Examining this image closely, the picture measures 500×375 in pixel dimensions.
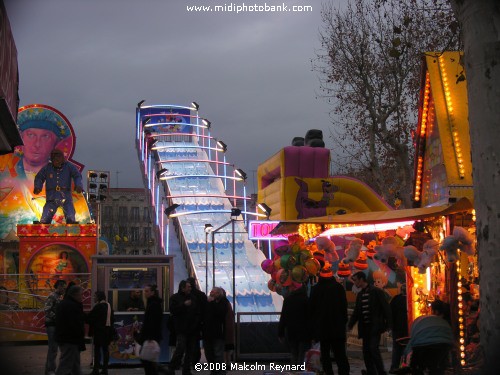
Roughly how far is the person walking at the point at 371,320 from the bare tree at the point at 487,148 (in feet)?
13.8

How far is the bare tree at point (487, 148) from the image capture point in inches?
299

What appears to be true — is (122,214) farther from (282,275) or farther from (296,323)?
(296,323)

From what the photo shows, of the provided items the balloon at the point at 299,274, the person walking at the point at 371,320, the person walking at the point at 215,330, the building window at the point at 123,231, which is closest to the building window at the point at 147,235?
the building window at the point at 123,231

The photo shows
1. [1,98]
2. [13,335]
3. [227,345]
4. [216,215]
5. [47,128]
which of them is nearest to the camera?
[1,98]

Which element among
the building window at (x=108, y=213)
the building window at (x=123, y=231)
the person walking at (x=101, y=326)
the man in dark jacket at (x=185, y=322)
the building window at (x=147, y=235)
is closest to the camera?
the man in dark jacket at (x=185, y=322)

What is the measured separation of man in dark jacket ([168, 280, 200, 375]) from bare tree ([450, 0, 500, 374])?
20.6ft

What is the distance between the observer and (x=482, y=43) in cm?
773

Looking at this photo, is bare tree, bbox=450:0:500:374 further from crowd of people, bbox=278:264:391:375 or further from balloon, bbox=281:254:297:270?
balloon, bbox=281:254:297:270

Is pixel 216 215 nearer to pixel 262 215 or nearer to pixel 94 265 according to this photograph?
pixel 262 215

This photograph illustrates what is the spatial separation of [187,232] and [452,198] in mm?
16104

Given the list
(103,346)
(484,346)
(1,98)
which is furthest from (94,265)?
(484,346)

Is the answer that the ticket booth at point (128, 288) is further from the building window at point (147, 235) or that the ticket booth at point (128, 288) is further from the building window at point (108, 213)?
the building window at point (108, 213)

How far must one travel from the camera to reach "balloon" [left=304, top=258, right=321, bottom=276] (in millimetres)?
14867

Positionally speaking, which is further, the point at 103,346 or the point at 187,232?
the point at 187,232
